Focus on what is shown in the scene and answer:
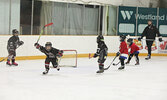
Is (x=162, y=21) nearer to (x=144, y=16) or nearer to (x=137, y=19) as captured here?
(x=144, y=16)

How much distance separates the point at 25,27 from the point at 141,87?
6.33m

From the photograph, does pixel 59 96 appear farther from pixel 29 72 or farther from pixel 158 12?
pixel 158 12

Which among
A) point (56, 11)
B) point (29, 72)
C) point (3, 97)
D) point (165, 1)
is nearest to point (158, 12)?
point (165, 1)

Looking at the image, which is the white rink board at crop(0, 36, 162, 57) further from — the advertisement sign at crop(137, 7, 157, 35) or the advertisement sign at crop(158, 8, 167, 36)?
the advertisement sign at crop(158, 8, 167, 36)

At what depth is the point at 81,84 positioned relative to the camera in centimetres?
688

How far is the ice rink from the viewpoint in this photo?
5.71 meters

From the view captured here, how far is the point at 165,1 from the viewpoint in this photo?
17156mm

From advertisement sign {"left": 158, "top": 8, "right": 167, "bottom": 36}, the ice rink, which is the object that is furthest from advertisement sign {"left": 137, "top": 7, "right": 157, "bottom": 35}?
the ice rink

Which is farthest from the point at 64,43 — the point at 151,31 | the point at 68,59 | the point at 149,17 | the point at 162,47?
the point at 149,17

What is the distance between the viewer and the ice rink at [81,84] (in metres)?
5.71

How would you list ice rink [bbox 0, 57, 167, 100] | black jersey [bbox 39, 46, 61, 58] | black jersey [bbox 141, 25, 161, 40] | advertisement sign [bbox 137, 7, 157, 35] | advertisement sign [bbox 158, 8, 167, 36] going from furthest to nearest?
advertisement sign [bbox 158, 8, 167, 36], advertisement sign [bbox 137, 7, 157, 35], black jersey [bbox 141, 25, 161, 40], black jersey [bbox 39, 46, 61, 58], ice rink [bbox 0, 57, 167, 100]

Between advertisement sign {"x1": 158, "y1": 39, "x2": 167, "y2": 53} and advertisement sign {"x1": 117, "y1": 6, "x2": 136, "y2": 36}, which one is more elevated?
advertisement sign {"x1": 117, "y1": 6, "x2": 136, "y2": 36}

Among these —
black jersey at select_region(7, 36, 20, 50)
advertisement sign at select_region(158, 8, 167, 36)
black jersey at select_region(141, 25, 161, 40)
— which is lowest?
black jersey at select_region(7, 36, 20, 50)

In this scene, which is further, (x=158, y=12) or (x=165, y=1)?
(x=165, y=1)
